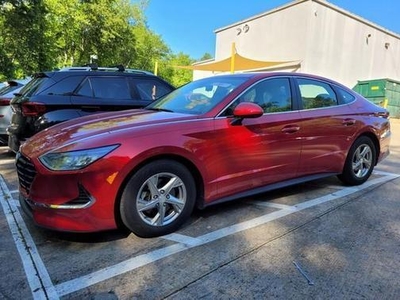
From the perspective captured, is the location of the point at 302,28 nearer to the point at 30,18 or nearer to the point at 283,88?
the point at 30,18

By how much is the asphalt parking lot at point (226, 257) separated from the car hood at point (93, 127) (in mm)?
807

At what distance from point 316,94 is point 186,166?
2173 mm

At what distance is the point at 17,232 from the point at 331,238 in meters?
2.86

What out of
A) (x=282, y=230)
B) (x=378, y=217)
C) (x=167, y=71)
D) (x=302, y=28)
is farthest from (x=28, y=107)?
(x=167, y=71)

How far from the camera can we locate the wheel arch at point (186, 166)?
3100 millimetres

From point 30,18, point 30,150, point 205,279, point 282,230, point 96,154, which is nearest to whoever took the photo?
point 205,279

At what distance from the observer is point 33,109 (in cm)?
543

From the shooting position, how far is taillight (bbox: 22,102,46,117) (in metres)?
5.43

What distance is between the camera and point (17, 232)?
345cm

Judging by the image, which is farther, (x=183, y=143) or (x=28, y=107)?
(x=28, y=107)

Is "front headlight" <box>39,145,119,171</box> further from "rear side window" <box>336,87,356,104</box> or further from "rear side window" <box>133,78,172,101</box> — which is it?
"rear side window" <box>133,78,172,101</box>

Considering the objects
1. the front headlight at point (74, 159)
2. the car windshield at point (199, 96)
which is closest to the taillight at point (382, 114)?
the car windshield at point (199, 96)

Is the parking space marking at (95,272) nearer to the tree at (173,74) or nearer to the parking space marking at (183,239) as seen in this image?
the parking space marking at (183,239)

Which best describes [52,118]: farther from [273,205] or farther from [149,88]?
[273,205]
